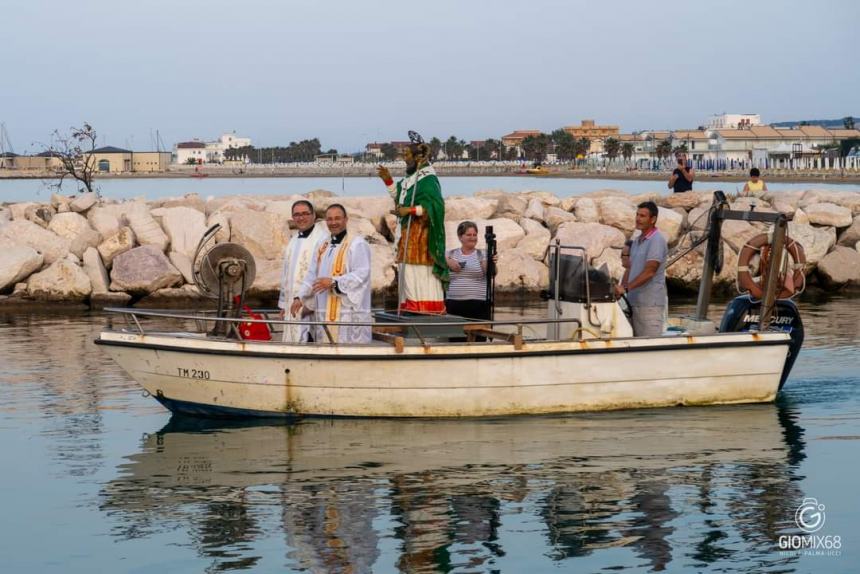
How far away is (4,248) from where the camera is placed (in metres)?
22.6

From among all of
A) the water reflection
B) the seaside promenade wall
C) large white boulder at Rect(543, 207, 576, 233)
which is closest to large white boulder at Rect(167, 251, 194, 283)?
the seaside promenade wall

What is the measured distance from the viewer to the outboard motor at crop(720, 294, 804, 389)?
1306cm

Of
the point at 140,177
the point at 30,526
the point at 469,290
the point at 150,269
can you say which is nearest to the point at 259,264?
the point at 150,269

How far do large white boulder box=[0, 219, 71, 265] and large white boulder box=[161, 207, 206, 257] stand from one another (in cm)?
182

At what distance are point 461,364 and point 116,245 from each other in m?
12.9

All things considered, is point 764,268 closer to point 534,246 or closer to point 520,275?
point 520,275

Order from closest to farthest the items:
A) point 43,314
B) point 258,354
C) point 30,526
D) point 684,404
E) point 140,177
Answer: point 30,526
point 258,354
point 684,404
point 43,314
point 140,177

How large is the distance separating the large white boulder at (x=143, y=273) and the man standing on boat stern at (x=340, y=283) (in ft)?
33.2

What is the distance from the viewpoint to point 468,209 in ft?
87.8

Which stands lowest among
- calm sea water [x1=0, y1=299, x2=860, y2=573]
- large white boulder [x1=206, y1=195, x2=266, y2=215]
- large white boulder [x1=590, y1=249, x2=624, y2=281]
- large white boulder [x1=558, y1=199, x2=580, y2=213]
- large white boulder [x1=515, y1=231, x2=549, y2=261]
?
calm sea water [x1=0, y1=299, x2=860, y2=573]

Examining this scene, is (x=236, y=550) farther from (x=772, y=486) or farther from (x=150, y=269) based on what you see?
(x=150, y=269)

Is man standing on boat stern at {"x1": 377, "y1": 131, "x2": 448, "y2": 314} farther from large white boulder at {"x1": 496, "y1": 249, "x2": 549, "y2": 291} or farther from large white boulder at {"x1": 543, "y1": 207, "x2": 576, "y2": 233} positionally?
large white boulder at {"x1": 543, "y1": 207, "x2": 576, "y2": 233}

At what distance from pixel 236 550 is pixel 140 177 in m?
160

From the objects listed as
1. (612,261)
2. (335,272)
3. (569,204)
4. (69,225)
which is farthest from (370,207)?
(335,272)
